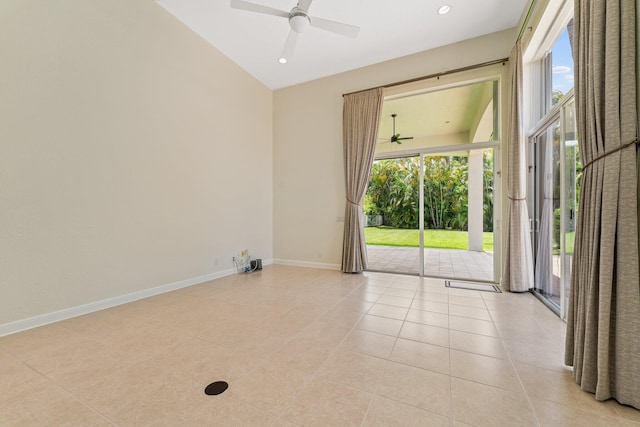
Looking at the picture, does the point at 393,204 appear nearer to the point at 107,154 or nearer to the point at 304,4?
the point at 304,4

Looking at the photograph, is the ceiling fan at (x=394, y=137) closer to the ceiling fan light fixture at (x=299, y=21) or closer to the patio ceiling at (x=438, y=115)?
the patio ceiling at (x=438, y=115)

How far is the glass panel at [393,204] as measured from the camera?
4.98 meters

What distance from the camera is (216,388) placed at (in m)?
1.62

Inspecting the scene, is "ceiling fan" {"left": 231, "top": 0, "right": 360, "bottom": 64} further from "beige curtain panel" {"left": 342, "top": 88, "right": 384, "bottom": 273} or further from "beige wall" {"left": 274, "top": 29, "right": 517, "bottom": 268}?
"beige wall" {"left": 274, "top": 29, "right": 517, "bottom": 268}

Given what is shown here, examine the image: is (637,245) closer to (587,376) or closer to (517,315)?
(587,376)

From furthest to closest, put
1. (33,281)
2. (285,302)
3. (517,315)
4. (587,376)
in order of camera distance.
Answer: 1. (285,302)
2. (517,315)
3. (33,281)
4. (587,376)

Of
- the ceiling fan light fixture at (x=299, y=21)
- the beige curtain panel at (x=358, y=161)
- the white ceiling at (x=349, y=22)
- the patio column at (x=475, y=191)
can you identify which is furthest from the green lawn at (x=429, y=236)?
the ceiling fan light fixture at (x=299, y=21)

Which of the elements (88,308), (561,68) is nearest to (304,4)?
(561,68)

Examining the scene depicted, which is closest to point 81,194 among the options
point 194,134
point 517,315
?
point 194,134

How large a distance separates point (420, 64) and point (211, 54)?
3645mm

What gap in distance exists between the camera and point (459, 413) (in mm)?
1413

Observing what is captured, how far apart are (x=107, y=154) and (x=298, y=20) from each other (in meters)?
2.79

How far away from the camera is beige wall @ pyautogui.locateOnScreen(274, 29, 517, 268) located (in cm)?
513

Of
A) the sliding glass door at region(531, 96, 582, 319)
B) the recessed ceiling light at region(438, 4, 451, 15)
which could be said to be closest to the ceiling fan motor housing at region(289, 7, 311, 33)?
the recessed ceiling light at region(438, 4, 451, 15)
